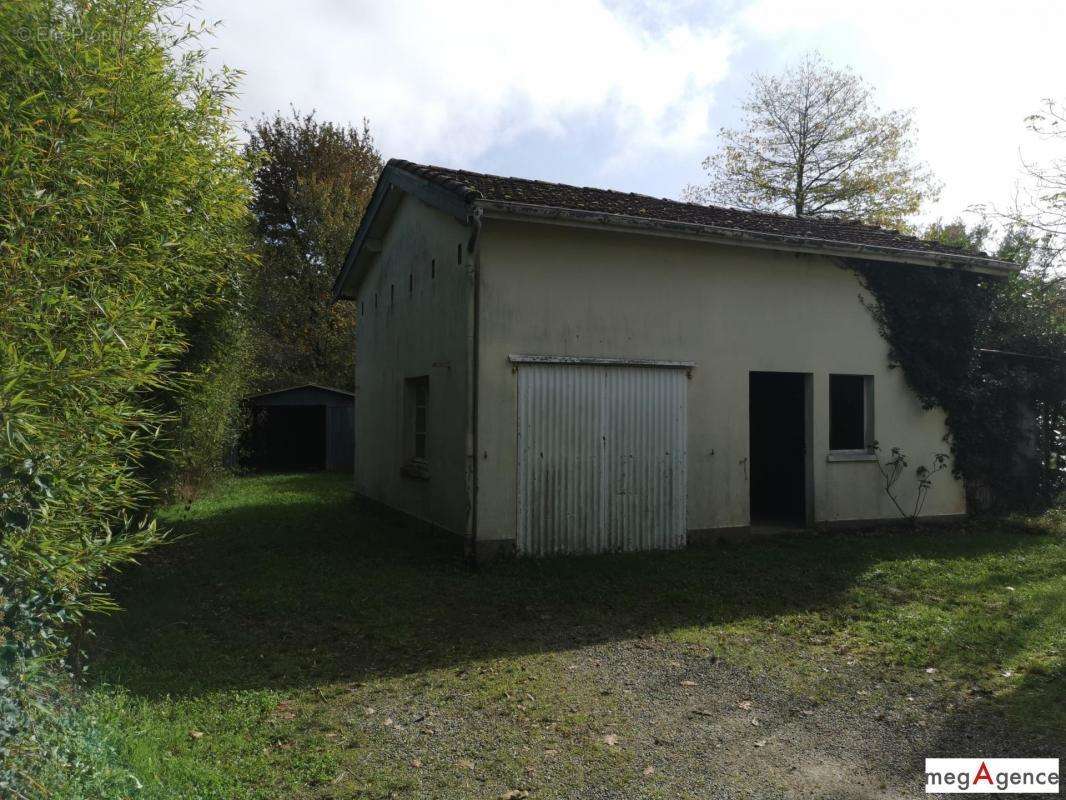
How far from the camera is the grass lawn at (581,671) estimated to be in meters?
3.80

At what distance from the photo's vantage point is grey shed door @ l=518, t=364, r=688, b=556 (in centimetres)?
830

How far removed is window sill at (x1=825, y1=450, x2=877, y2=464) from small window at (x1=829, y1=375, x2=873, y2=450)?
13 centimetres

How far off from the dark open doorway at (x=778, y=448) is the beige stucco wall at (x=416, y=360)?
16.1 feet

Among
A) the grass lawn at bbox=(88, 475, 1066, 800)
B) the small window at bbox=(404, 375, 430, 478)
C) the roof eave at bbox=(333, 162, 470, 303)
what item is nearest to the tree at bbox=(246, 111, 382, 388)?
the roof eave at bbox=(333, 162, 470, 303)

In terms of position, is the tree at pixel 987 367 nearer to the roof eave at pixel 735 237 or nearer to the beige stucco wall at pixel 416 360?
the roof eave at pixel 735 237

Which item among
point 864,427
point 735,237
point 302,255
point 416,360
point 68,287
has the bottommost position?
point 864,427

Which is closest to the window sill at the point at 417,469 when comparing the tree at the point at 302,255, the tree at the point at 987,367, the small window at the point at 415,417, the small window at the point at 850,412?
the small window at the point at 415,417

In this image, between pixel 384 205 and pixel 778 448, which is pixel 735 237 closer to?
pixel 778 448

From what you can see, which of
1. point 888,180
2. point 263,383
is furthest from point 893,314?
point 263,383

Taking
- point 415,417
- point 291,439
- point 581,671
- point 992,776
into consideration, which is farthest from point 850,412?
point 291,439

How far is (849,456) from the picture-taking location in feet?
34.1

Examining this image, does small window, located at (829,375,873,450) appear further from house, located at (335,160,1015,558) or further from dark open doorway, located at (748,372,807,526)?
dark open doorway, located at (748,372,807,526)

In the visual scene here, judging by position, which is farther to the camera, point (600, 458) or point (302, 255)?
point (302, 255)

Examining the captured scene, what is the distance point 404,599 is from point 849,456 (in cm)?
685
